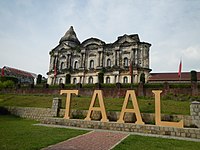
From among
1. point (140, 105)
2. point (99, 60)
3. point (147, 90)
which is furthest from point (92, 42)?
point (140, 105)

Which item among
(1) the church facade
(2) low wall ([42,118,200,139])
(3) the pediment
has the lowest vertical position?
(2) low wall ([42,118,200,139])

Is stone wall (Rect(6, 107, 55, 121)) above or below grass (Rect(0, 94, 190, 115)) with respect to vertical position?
below

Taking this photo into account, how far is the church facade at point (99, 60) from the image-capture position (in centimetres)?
3478

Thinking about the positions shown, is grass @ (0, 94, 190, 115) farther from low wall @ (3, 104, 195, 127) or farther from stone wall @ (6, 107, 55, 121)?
stone wall @ (6, 107, 55, 121)

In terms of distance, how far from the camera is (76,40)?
45.8m

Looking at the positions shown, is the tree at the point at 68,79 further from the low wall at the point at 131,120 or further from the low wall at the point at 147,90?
the low wall at the point at 131,120

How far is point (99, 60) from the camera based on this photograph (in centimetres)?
3856

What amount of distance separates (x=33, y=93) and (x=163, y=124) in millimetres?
25294

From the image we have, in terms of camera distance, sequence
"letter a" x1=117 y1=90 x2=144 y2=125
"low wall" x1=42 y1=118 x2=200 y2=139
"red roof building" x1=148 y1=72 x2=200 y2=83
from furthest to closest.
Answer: "red roof building" x1=148 y1=72 x2=200 y2=83 → "letter a" x1=117 y1=90 x2=144 y2=125 → "low wall" x1=42 y1=118 x2=200 y2=139

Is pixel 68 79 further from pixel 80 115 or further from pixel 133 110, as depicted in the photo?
pixel 133 110

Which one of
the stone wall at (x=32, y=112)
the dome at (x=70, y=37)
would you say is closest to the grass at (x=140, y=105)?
the stone wall at (x=32, y=112)

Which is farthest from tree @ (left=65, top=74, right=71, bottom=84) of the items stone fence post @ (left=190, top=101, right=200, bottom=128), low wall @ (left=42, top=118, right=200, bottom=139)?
stone fence post @ (left=190, top=101, right=200, bottom=128)

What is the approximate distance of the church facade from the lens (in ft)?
114

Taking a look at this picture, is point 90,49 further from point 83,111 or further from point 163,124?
point 163,124
